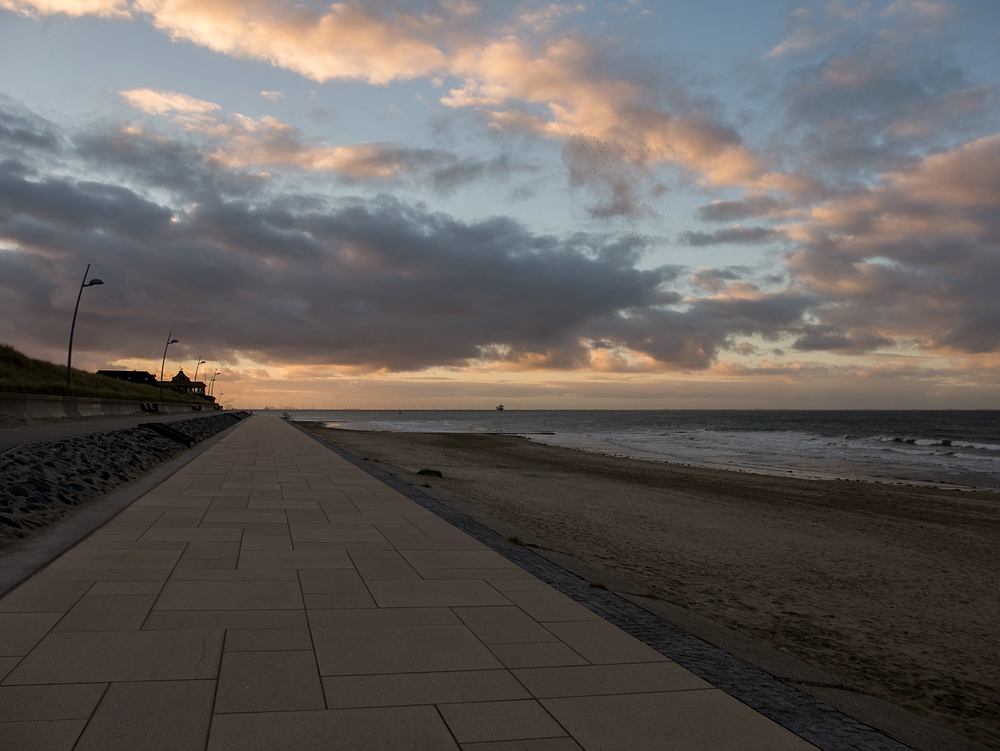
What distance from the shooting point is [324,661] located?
341 cm

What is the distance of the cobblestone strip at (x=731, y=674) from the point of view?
9.91 ft

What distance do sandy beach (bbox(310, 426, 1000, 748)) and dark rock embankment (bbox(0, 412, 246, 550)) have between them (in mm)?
5932

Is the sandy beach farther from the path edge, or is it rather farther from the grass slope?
the grass slope

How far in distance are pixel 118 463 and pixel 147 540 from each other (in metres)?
5.96

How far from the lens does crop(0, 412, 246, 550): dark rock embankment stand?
21.3ft

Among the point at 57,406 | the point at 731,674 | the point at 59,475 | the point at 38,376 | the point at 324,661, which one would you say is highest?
the point at 38,376

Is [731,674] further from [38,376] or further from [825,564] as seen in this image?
[38,376]

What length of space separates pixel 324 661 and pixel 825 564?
7.91 meters

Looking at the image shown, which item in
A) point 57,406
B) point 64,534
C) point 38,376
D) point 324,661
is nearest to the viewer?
point 324,661

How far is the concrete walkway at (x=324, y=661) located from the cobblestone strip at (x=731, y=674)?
129 mm

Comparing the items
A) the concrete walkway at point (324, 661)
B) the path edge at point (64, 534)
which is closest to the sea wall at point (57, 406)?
the path edge at point (64, 534)

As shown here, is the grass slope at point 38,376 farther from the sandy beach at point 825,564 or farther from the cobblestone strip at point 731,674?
the cobblestone strip at point 731,674

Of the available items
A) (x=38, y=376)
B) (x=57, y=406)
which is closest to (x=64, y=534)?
(x=57, y=406)

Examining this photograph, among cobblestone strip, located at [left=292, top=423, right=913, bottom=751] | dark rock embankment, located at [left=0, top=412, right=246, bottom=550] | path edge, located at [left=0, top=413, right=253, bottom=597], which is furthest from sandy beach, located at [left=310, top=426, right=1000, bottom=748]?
dark rock embankment, located at [left=0, top=412, right=246, bottom=550]
